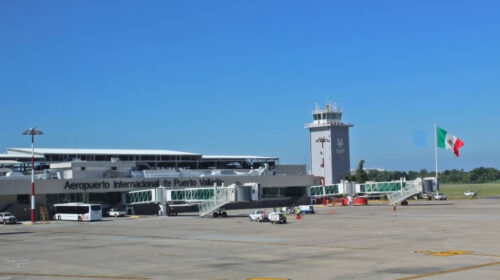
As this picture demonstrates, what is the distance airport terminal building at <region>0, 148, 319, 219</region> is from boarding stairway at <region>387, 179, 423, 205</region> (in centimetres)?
2459

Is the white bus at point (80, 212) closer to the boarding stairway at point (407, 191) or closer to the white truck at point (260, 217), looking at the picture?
the white truck at point (260, 217)

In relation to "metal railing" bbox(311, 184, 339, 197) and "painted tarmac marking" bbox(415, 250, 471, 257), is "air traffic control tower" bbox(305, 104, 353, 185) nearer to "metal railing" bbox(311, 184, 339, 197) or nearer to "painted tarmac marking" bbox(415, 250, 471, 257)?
"metal railing" bbox(311, 184, 339, 197)

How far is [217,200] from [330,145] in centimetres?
7754

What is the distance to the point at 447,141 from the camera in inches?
4646

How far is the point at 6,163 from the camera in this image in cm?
12544

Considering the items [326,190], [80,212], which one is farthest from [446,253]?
[326,190]

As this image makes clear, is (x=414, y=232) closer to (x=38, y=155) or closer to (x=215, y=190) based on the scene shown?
(x=215, y=190)

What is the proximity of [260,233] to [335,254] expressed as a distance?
20.1m

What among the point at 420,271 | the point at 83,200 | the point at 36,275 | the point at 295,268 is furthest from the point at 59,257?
the point at 83,200

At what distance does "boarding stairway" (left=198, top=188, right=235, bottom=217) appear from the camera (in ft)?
315

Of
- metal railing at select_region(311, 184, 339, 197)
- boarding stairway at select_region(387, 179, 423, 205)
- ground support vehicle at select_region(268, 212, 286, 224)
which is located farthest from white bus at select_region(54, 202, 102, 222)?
metal railing at select_region(311, 184, 339, 197)

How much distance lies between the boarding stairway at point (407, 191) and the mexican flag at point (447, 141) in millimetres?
9265

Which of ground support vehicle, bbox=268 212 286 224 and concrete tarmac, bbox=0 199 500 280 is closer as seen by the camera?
concrete tarmac, bbox=0 199 500 280

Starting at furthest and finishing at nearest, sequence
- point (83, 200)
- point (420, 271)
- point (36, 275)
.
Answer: point (83, 200), point (36, 275), point (420, 271)
